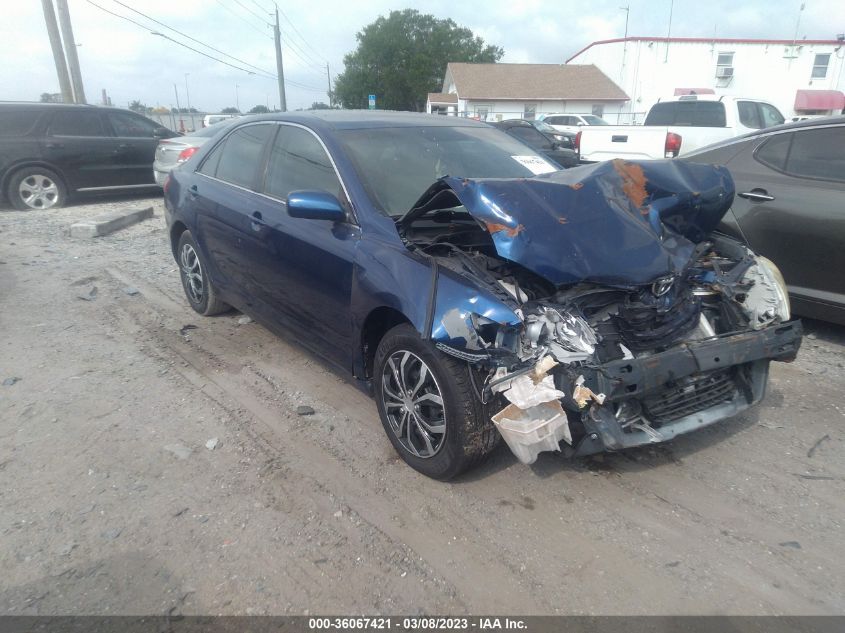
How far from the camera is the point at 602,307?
2.90m

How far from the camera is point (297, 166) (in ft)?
12.8

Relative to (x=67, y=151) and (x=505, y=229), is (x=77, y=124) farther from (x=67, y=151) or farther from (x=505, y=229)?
(x=505, y=229)

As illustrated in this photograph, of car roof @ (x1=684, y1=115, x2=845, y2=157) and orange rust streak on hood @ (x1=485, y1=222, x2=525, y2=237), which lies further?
car roof @ (x1=684, y1=115, x2=845, y2=157)

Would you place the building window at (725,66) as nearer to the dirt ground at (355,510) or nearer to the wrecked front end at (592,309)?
the dirt ground at (355,510)

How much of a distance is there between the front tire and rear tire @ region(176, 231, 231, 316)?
2.59m

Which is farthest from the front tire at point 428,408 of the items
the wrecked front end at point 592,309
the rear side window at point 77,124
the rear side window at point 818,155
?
the rear side window at point 77,124

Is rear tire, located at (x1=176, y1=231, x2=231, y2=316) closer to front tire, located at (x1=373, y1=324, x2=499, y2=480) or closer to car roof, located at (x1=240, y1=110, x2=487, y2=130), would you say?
car roof, located at (x1=240, y1=110, x2=487, y2=130)

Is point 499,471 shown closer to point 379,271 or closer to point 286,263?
point 379,271

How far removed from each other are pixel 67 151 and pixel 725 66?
139ft

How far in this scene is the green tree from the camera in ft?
209

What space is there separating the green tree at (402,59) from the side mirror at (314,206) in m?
61.9

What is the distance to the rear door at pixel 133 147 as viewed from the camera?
11.9 meters

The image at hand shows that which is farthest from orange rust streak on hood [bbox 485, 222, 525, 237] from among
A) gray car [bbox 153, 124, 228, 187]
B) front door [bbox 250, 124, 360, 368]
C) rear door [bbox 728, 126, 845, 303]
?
gray car [bbox 153, 124, 228, 187]

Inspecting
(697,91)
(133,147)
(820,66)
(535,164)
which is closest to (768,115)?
(535,164)
